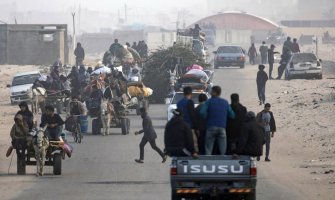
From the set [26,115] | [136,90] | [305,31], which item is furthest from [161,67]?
[305,31]

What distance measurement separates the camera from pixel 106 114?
33.5m

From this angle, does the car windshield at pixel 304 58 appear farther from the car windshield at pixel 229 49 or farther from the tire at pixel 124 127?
the tire at pixel 124 127

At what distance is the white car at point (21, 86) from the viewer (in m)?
47.1

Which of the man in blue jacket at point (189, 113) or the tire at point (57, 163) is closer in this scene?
the man in blue jacket at point (189, 113)

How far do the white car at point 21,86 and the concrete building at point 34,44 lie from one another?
2627 centimetres

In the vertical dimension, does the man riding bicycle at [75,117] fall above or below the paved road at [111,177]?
above

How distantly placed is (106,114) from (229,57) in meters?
36.9

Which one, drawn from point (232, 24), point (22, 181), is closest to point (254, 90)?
point (22, 181)

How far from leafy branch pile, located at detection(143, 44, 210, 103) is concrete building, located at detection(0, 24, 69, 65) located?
26290 mm

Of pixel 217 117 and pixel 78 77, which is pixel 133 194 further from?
pixel 78 77

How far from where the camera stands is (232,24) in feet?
554

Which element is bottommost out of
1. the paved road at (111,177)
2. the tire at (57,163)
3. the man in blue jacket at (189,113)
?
the paved road at (111,177)

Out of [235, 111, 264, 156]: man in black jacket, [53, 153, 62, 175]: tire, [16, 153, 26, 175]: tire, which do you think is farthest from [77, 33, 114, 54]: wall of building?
[235, 111, 264, 156]: man in black jacket

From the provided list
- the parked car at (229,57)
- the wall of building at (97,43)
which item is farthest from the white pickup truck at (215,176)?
the wall of building at (97,43)
